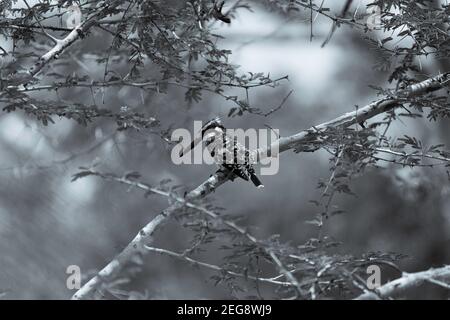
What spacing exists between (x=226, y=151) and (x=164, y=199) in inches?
112

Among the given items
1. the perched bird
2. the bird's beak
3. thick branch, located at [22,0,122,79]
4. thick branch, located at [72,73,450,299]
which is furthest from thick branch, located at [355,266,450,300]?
thick branch, located at [22,0,122,79]

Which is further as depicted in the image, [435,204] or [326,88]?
[326,88]

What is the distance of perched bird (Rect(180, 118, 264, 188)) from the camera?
11.4ft

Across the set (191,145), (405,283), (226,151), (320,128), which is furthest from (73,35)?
(405,283)

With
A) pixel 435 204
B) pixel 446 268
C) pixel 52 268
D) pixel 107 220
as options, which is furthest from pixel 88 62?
pixel 446 268

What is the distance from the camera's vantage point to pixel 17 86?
2.95 metres

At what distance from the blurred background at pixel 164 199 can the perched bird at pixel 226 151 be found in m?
1.48

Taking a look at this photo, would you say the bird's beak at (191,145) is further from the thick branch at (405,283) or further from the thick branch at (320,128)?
the thick branch at (405,283)

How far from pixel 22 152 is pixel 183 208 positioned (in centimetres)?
386

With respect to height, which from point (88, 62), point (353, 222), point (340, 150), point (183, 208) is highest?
point (88, 62)

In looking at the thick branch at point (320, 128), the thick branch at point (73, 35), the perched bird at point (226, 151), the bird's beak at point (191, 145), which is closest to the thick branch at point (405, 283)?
the thick branch at point (320, 128)

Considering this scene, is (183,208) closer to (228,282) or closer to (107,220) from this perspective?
(228,282)

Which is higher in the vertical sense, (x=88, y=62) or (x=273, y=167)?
(x=88, y=62)

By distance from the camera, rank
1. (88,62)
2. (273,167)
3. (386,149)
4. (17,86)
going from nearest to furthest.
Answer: (17,86)
(386,149)
(273,167)
(88,62)
